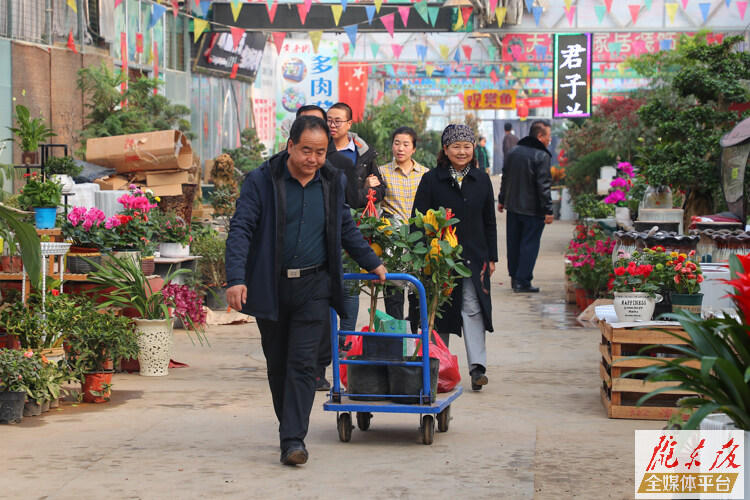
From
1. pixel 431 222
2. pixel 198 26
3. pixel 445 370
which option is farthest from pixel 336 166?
pixel 198 26

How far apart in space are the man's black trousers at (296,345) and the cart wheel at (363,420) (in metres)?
0.72

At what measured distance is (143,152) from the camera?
37.9 ft

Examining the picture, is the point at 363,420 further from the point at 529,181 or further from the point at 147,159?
the point at 529,181

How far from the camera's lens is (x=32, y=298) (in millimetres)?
7590

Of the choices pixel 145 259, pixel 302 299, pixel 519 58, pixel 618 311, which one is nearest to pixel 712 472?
pixel 302 299

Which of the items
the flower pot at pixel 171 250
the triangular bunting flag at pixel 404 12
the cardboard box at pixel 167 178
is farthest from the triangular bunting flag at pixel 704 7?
the flower pot at pixel 171 250

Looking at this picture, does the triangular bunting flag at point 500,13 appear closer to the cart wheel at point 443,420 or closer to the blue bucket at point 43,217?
the blue bucket at point 43,217

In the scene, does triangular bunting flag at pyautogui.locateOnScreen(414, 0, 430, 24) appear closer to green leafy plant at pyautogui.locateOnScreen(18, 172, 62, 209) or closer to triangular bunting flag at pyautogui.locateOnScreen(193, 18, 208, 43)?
triangular bunting flag at pyautogui.locateOnScreen(193, 18, 208, 43)

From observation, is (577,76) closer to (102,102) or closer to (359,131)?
(359,131)

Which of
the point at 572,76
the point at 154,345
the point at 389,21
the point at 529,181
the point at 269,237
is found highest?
the point at 389,21

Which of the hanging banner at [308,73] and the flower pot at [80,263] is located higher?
the hanging banner at [308,73]

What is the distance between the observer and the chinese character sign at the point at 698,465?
366cm

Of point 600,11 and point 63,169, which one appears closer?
point 63,169

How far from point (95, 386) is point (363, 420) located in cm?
196
